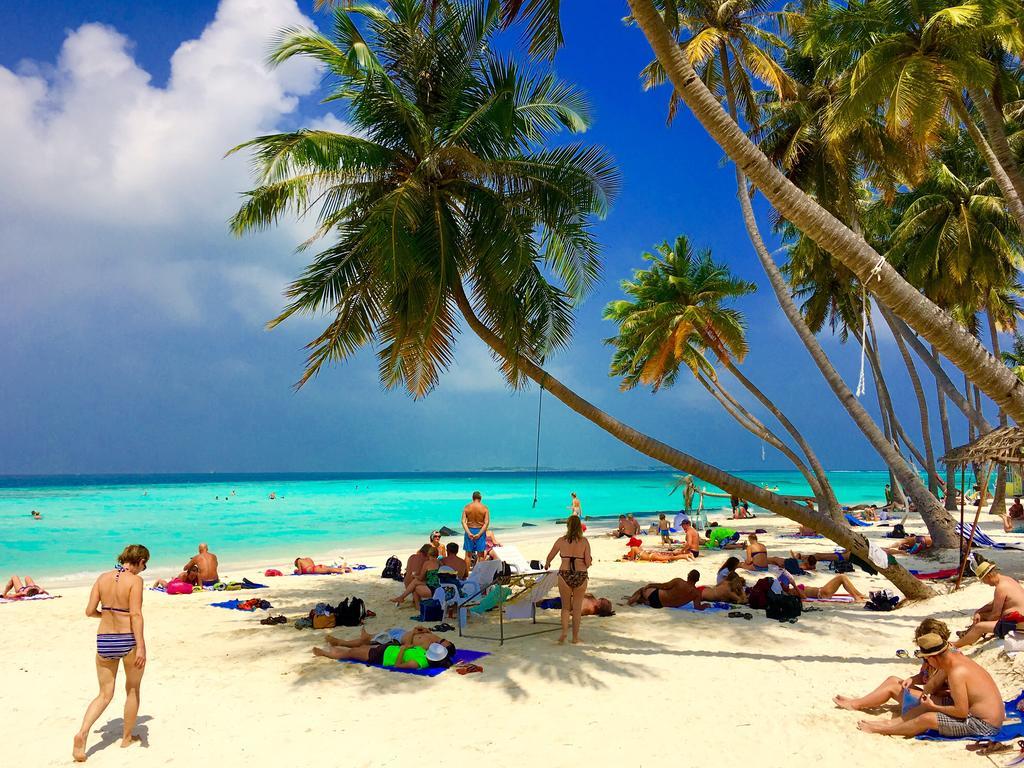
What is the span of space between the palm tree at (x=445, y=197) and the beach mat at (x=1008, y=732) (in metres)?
2.86

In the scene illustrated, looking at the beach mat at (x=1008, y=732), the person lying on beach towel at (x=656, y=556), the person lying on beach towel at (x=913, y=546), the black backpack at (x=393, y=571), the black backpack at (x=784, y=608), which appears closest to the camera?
the beach mat at (x=1008, y=732)

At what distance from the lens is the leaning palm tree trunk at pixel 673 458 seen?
7.48 metres

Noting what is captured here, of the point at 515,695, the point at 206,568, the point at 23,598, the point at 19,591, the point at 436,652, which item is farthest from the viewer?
the point at 206,568

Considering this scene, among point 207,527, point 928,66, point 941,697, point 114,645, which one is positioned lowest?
point 207,527

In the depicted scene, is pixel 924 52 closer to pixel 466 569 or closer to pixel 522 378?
pixel 522 378

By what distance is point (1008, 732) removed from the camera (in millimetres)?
4441

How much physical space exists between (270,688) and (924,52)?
39.0ft

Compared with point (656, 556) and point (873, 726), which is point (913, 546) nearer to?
point (656, 556)

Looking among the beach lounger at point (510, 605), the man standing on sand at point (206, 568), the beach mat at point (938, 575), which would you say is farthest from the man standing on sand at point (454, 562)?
the beach mat at point (938, 575)

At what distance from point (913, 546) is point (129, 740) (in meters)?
14.1

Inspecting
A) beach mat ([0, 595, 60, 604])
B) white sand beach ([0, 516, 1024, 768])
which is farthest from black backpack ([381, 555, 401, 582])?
beach mat ([0, 595, 60, 604])

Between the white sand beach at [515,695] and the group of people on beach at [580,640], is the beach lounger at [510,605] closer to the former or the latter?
the white sand beach at [515,695]

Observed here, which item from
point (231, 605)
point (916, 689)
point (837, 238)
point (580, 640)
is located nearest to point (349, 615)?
point (231, 605)

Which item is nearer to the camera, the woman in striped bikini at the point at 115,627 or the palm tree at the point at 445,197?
the woman in striped bikini at the point at 115,627
